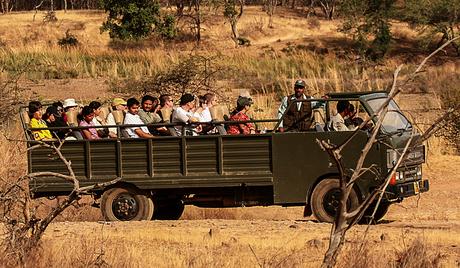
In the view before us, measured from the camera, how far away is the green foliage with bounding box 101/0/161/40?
6181 centimetres

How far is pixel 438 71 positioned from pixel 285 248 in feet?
112

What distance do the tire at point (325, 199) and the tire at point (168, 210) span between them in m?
2.31

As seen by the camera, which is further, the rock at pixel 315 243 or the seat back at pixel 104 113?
the seat back at pixel 104 113

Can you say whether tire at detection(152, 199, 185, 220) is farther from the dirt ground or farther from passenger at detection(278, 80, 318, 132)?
passenger at detection(278, 80, 318, 132)

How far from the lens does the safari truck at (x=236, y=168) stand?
47.3 ft

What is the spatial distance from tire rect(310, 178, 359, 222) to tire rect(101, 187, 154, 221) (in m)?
2.21

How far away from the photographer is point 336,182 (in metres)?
14.6

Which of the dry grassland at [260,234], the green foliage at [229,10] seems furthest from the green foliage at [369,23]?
the dry grassland at [260,234]

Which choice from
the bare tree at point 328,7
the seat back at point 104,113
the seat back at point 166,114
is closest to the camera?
the seat back at point 166,114

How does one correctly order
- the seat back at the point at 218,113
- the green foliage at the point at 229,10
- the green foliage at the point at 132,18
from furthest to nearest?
the green foliage at the point at 229,10 < the green foliage at the point at 132,18 < the seat back at the point at 218,113

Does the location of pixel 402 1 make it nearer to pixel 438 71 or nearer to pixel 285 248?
pixel 438 71

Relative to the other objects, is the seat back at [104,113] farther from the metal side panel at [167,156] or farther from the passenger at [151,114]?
the metal side panel at [167,156]

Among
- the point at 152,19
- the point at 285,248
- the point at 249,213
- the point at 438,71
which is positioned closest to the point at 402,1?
the point at 152,19

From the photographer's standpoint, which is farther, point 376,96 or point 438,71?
point 438,71
